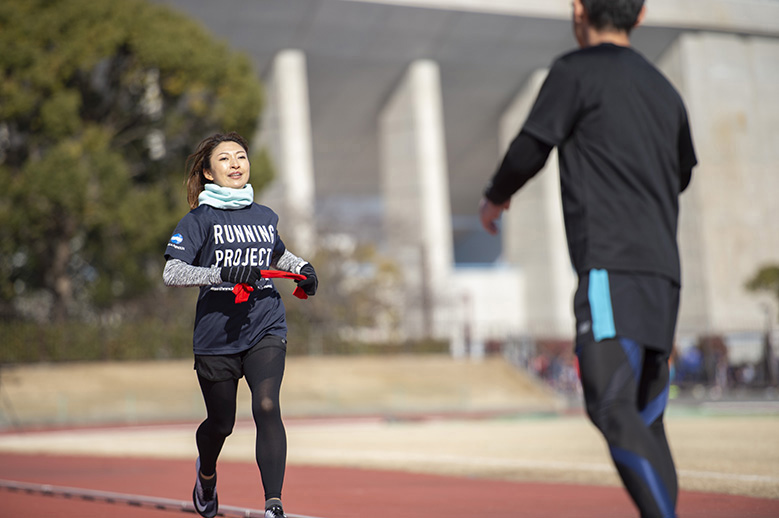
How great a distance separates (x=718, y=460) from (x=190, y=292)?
26.6 m

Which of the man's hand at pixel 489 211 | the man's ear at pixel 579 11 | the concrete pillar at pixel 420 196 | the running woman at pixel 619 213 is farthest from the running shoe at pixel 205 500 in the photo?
the concrete pillar at pixel 420 196

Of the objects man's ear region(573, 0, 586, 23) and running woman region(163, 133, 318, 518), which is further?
running woman region(163, 133, 318, 518)

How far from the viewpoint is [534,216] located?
172 feet

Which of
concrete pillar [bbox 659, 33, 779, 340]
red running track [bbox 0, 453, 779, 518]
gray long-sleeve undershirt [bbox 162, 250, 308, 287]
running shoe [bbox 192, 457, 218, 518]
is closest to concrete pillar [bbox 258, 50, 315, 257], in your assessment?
concrete pillar [bbox 659, 33, 779, 340]

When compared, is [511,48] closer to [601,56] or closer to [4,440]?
[4,440]

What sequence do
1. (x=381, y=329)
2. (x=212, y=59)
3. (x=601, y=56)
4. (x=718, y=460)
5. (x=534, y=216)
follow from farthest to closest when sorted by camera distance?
(x=534, y=216), (x=381, y=329), (x=212, y=59), (x=718, y=460), (x=601, y=56)

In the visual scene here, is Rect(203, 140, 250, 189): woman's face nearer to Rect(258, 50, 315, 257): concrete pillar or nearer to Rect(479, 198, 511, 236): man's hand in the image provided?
Rect(479, 198, 511, 236): man's hand

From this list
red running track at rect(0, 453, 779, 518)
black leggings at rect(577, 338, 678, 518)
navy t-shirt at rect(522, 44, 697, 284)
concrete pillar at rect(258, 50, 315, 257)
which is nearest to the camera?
black leggings at rect(577, 338, 678, 518)

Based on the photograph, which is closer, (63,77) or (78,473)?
(78,473)

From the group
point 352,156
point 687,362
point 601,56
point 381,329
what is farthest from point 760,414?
point 352,156

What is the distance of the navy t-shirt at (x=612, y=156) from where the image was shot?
2.97m

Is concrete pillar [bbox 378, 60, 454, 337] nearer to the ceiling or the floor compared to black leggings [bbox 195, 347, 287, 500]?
nearer to the ceiling

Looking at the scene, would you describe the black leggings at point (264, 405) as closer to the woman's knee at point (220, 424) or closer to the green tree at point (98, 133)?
the woman's knee at point (220, 424)

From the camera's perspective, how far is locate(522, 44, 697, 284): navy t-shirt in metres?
2.97
